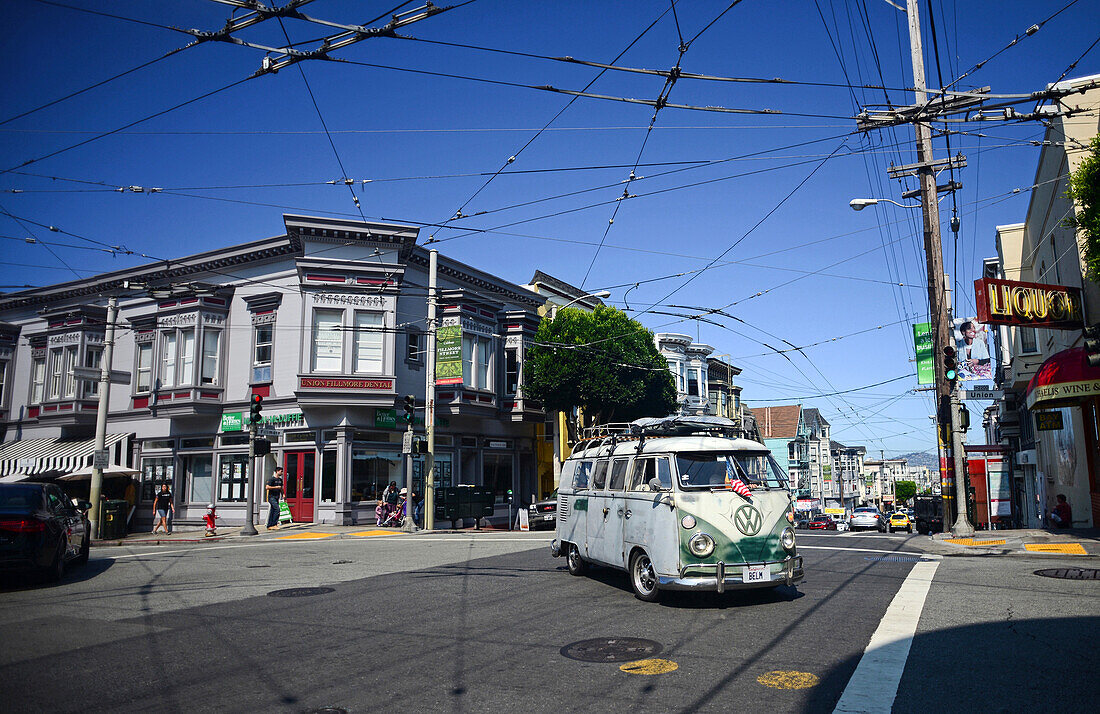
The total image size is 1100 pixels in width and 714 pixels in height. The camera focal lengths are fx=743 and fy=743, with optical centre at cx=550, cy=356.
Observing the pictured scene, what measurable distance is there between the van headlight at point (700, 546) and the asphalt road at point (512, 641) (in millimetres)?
725

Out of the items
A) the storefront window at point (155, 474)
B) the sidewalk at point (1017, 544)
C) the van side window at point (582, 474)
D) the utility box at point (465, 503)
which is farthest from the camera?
the storefront window at point (155, 474)

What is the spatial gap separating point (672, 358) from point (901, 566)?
4760cm

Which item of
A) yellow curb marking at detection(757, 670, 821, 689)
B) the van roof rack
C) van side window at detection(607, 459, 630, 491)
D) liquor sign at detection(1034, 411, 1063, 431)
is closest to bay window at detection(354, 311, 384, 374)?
the van roof rack

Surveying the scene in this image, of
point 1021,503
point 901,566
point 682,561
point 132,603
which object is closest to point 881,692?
point 682,561

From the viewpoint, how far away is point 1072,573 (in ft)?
37.0

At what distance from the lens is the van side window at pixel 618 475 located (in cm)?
1107

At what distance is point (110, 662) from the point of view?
23.0 feet

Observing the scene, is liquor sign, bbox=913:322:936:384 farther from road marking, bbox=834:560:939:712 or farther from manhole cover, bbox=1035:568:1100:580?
road marking, bbox=834:560:939:712

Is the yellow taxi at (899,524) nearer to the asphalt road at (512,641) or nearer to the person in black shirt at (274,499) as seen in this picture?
the asphalt road at (512,641)

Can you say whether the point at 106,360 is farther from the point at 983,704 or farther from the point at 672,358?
the point at 672,358

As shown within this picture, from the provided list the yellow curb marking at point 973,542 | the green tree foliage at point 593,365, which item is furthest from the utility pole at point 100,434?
the yellow curb marking at point 973,542

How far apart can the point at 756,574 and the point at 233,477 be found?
27086mm

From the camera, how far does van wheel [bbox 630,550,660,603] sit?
9845mm

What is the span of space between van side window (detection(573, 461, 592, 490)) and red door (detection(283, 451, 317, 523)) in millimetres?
19506
